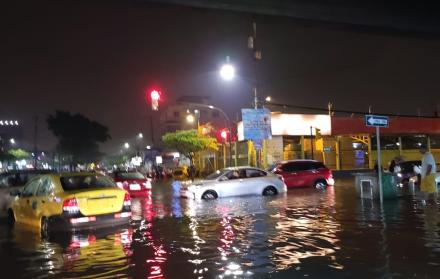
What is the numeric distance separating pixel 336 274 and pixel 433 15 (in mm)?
11049

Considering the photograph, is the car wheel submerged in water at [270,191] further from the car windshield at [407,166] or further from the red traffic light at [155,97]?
the car windshield at [407,166]

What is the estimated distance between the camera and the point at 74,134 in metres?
79.8

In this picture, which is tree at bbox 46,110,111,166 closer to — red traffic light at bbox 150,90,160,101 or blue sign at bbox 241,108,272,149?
blue sign at bbox 241,108,272,149

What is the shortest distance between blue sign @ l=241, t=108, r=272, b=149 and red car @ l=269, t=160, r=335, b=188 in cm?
235

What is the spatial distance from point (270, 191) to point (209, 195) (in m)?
2.81

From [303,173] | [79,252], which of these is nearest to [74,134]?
[303,173]

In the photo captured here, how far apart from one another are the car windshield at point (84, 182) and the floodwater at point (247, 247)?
1.13 m

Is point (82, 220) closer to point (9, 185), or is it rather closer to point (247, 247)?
point (247, 247)

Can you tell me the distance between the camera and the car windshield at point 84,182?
1254 centimetres

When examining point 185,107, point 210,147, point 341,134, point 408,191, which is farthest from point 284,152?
point 185,107

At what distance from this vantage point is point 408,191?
20.6 metres

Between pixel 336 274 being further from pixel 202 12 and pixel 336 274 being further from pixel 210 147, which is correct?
pixel 210 147

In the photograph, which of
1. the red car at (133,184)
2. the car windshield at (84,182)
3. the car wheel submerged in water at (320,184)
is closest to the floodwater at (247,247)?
the car windshield at (84,182)

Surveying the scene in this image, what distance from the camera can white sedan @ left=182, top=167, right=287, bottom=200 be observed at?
2245 centimetres
